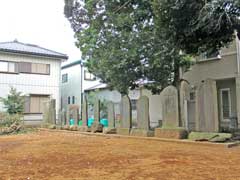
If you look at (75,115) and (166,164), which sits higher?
(75,115)

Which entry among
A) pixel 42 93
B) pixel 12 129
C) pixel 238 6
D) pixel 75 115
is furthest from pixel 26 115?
pixel 238 6

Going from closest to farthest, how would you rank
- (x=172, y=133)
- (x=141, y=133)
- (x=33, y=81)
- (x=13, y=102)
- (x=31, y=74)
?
(x=172, y=133) → (x=141, y=133) → (x=13, y=102) → (x=31, y=74) → (x=33, y=81)

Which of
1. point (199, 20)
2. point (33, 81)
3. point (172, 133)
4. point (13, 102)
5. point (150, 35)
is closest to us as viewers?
point (199, 20)

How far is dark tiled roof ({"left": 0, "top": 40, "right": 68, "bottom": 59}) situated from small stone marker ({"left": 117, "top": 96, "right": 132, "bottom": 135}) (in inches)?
529

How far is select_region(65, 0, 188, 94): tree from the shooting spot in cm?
1361

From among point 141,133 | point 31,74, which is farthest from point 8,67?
point 141,133

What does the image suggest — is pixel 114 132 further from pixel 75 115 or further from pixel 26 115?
pixel 26 115

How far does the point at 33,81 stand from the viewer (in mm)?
25281

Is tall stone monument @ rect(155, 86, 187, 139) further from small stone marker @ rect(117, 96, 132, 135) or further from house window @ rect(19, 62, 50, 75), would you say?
house window @ rect(19, 62, 50, 75)

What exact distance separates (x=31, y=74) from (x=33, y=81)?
618 mm

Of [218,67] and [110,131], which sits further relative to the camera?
[218,67]

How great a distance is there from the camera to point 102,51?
15773mm

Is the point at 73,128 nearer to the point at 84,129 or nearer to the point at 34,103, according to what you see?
the point at 84,129

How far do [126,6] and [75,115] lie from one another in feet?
25.3
